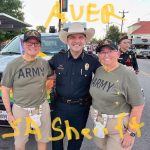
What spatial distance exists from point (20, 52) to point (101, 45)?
3076mm

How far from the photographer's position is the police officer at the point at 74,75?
3.58 m

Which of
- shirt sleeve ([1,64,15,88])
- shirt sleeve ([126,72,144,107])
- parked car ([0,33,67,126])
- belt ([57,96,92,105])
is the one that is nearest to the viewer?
shirt sleeve ([126,72,144,107])

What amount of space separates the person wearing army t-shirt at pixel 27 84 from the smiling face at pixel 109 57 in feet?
2.40

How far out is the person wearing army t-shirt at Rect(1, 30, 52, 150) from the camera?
3.52 meters

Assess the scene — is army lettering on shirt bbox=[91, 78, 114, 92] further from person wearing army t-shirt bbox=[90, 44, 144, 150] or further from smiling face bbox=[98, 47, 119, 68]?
smiling face bbox=[98, 47, 119, 68]

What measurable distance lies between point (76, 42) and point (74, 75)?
1.18ft

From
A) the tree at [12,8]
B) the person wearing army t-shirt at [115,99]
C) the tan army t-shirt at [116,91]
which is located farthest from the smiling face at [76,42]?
the tree at [12,8]

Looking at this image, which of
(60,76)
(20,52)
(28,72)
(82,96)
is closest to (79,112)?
(82,96)

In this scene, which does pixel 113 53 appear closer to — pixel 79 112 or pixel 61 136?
pixel 79 112

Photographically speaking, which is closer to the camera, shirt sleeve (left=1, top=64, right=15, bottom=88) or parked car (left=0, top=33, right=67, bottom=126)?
shirt sleeve (left=1, top=64, right=15, bottom=88)

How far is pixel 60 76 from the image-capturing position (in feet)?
11.9

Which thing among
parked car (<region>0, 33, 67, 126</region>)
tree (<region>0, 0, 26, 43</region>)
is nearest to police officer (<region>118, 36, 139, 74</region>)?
parked car (<region>0, 33, 67, 126</region>)

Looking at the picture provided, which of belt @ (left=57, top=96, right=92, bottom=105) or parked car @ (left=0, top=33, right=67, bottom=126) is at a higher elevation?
parked car @ (left=0, top=33, right=67, bottom=126)

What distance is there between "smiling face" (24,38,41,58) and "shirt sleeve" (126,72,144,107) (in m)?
1.08
